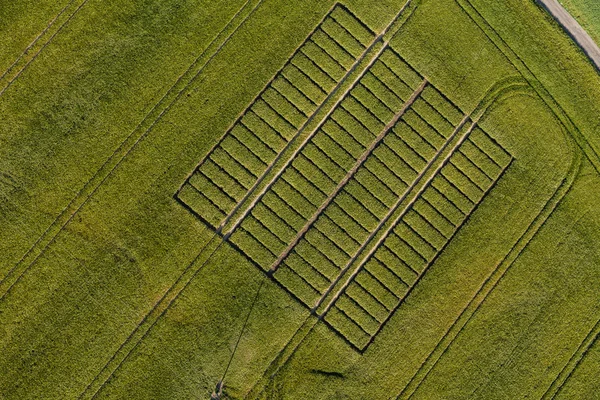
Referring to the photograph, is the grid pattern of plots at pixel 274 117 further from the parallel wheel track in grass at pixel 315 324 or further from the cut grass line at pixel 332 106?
the parallel wheel track in grass at pixel 315 324

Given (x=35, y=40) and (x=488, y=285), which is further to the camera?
(x=488, y=285)

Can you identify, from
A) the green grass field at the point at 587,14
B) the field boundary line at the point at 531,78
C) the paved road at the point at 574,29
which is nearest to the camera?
the field boundary line at the point at 531,78

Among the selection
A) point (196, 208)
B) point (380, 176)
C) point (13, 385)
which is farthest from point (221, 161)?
point (13, 385)

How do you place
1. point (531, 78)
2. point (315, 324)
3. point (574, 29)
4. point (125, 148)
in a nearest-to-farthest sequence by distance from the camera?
1. point (125, 148)
2. point (315, 324)
3. point (531, 78)
4. point (574, 29)

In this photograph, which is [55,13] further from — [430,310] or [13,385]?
[430,310]

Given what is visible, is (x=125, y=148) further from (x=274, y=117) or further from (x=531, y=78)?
(x=531, y=78)

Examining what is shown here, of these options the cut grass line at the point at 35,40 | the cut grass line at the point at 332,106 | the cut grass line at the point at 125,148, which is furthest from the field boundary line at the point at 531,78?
the cut grass line at the point at 35,40

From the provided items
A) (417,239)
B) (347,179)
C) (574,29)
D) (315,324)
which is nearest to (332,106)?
(347,179)
